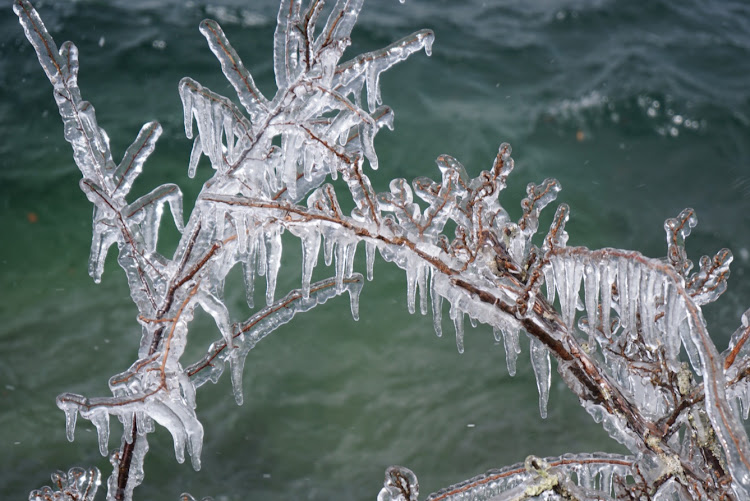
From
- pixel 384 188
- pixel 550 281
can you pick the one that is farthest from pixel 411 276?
pixel 384 188

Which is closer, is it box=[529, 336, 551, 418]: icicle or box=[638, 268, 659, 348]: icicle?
box=[638, 268, 659, 348]: icicle

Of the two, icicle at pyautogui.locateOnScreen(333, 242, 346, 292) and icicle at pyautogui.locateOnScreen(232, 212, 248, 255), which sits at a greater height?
icicle at pyautogui.locateOnScreen(232, 212, 248, 255)

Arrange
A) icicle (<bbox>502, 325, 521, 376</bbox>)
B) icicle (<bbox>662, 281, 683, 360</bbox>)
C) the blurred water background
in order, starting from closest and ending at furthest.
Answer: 1. icicle (<bbox>662, 281, 683, 360</bbox>)
2. icicle (<bbox>502, 325, 521, 376</bbox>)
3. the blurred water background

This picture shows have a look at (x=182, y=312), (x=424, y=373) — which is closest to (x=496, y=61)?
(x=424, y=373)

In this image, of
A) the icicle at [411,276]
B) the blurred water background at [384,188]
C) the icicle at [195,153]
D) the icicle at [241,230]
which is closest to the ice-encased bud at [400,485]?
the icicle at [411,276]

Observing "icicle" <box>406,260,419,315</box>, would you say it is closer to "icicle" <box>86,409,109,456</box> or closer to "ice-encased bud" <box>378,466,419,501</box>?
"ice-encased bud" <box>378,466,419,501</box>

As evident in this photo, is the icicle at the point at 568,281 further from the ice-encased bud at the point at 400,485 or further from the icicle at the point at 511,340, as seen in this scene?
the ice-encased bud at the point at 400,485

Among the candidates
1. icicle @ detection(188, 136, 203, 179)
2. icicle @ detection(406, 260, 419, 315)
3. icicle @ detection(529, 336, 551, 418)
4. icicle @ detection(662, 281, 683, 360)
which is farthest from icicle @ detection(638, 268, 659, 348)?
icicle @ detection(188, 136, 203, 179)

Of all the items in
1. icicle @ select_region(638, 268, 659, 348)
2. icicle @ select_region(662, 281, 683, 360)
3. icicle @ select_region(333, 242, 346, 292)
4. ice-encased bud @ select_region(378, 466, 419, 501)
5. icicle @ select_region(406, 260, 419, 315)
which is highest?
icicle @ select_region(333, 242, 346, 292)

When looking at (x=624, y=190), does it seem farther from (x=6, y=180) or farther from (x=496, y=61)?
(x=6, y=180)
